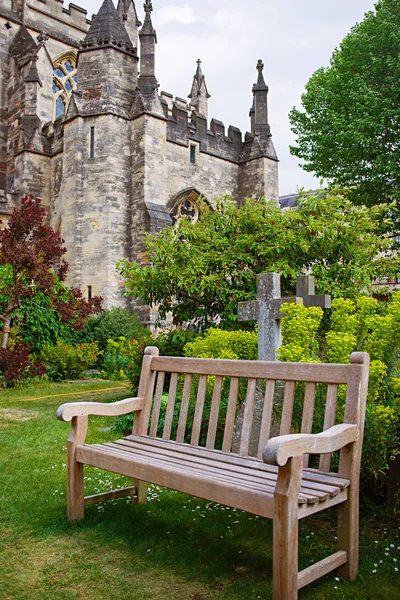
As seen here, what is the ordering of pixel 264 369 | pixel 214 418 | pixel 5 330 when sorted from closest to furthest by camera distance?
pixel 264 369
pixel 214 418
pixel 5 330

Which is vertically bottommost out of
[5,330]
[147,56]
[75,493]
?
[75,493]

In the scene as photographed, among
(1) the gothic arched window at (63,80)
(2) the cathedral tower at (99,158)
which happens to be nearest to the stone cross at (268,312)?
(2) the cathedral tower at (99,158)

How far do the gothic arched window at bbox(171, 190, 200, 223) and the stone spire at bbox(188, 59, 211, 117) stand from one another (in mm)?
8511

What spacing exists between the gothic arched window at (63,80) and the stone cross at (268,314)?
20.9m

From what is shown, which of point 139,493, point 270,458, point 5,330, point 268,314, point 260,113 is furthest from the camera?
point 260,113

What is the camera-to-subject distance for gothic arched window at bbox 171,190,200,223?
65.3 feet

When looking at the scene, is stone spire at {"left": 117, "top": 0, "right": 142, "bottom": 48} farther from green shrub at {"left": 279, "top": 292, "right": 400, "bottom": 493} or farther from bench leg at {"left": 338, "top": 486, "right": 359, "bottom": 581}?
bench leg at {"left": 338, "top": 486, "right": 359, "bottom": 581}

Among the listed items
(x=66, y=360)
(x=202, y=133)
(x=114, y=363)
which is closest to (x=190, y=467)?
(x=66, y=360)

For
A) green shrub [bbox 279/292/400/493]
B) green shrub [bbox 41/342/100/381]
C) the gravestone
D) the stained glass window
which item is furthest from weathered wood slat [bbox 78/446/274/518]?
the stained glass window

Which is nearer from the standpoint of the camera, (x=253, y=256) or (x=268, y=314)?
(x=268, y=314)

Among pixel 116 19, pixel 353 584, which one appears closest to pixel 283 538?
pixel 353 584

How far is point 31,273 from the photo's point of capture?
34.9 ft

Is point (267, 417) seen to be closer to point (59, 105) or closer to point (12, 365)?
point (12, 365)

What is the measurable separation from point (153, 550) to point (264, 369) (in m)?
1.22
